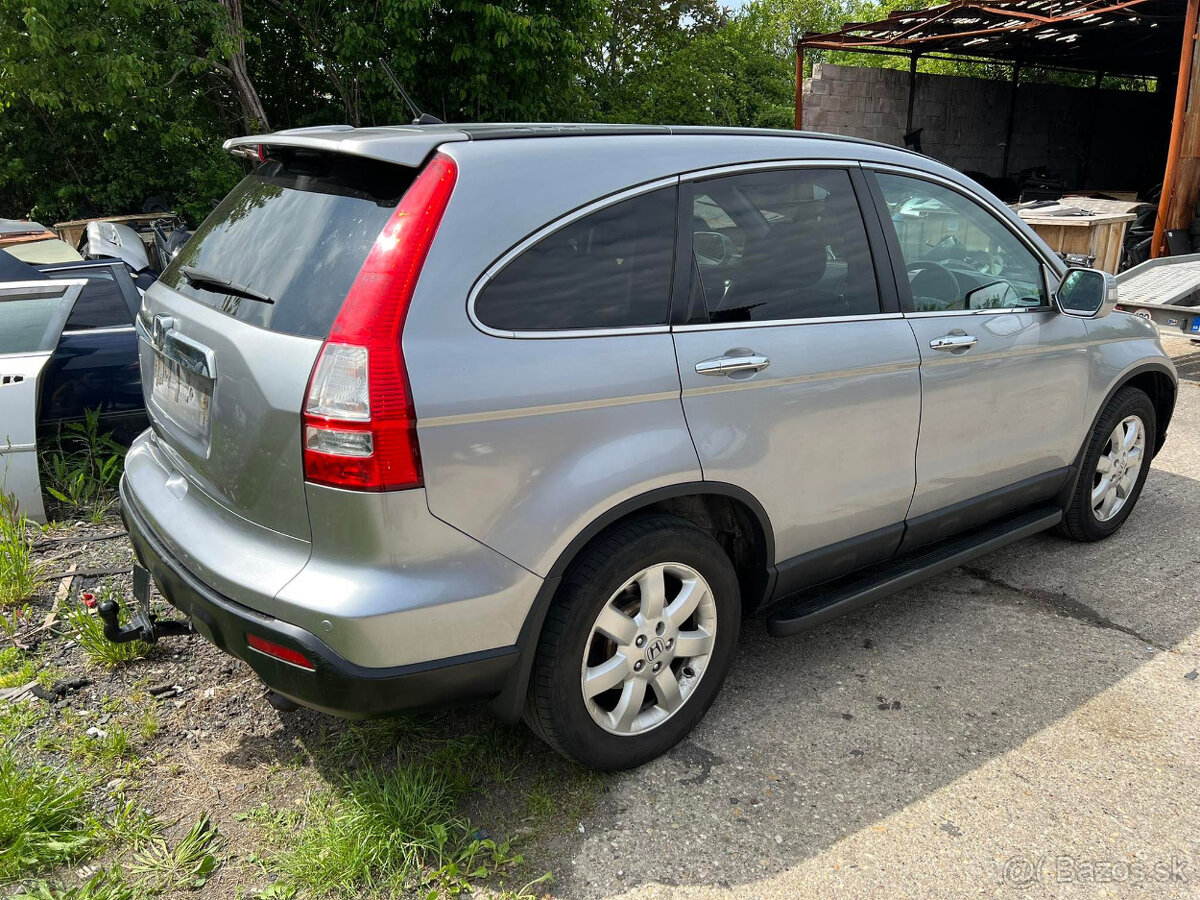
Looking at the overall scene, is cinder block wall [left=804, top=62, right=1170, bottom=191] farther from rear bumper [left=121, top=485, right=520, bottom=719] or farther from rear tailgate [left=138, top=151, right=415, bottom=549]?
rear bumper [left=121, top=485, right=520, bottom=719]

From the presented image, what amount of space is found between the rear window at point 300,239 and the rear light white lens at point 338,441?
0.24 meters

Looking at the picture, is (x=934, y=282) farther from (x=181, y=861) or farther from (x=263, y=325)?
(x=181, y=861)

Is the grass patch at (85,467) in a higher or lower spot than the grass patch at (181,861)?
higher

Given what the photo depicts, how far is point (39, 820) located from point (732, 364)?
7.56 ft

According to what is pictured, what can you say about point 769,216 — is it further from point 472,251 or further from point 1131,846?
point 1131,846

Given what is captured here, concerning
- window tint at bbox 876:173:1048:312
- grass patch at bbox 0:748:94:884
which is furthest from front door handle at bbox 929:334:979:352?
grass patch at bbox 0:748:94:884

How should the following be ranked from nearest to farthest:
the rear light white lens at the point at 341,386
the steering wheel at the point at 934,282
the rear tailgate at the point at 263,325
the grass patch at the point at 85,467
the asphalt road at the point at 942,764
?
the rear light white lens at the point at 341,386
the rear tailgate at the point at 263,325
the asphalt road at the point at 942,764
the steering wheel at the point at 934,282
the grass patch at the point at 85,467

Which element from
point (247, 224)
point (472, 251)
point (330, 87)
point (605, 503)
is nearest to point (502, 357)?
point (472, 251)

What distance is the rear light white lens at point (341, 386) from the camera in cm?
208

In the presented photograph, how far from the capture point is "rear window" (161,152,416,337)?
7.36ft

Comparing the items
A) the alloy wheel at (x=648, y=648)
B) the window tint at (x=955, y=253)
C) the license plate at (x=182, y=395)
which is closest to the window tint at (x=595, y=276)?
the alloy wheel at (x=648, y=648)

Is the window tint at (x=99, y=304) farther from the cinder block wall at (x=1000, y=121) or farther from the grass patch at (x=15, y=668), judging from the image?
the cinder block wall at (x=1000, y=121)

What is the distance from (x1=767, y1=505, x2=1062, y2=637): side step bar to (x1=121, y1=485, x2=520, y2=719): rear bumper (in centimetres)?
112

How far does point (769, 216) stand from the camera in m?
2.92
